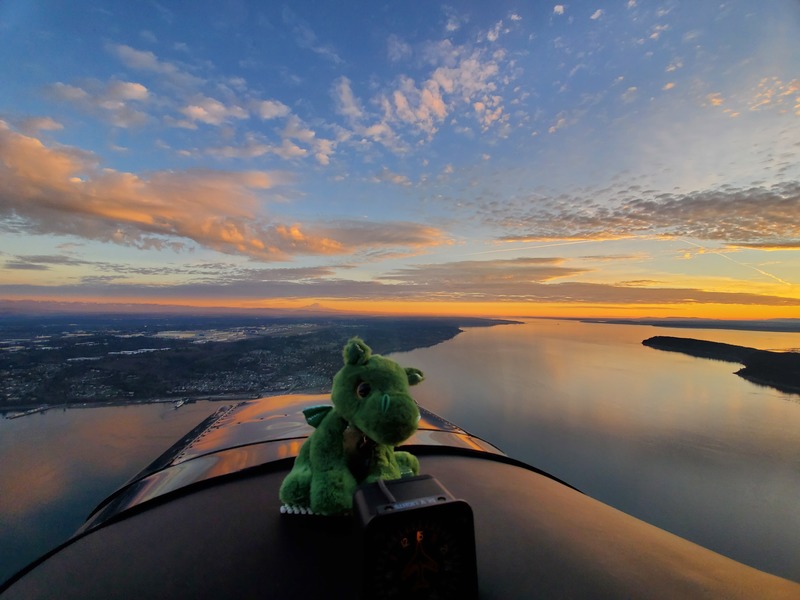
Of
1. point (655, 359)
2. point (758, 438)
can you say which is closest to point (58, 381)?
point (758, 438)

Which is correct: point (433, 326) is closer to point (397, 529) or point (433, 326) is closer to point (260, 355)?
point (260, 355)

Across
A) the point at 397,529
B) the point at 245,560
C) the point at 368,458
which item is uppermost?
the point at 397,529

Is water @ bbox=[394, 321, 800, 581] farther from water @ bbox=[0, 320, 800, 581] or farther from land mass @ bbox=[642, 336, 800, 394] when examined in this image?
land mass @ bbox=[642, 336, 800, 394]

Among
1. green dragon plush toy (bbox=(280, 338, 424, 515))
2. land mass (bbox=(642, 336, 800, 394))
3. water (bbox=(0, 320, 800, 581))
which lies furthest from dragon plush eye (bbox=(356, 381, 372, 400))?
land mass (bbox=(642, 336, 800, 394))

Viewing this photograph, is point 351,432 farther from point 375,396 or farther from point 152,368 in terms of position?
point 152,368

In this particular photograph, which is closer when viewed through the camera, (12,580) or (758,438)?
(12,580)
